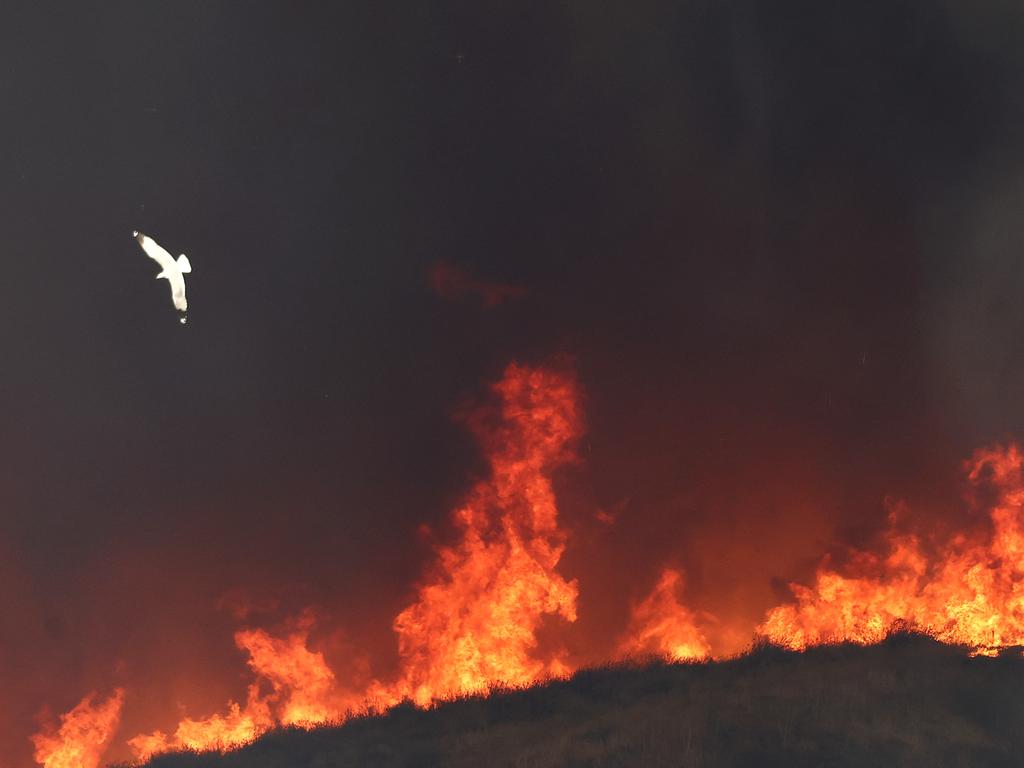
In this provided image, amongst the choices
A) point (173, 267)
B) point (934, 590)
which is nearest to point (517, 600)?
point (934, 590)

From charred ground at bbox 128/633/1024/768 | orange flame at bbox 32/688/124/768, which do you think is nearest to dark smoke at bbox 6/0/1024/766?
orange flame at bbox 32/688/124/768

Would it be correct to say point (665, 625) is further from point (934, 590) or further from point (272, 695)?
point (272, 695)

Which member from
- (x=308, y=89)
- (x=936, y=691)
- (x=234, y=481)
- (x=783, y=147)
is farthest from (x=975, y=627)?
(x=308, y=89)

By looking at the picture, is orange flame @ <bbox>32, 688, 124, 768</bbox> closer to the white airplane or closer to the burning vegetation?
the burning vegetation

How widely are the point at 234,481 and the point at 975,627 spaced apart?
11462mm

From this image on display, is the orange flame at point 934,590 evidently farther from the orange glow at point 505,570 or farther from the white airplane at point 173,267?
the white airplane at point 173,267

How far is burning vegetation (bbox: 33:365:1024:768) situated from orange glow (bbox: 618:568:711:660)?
2 centimetres

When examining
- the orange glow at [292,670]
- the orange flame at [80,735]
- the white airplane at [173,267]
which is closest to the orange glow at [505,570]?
the orange glow at [292,670]

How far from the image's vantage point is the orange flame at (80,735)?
15547mm

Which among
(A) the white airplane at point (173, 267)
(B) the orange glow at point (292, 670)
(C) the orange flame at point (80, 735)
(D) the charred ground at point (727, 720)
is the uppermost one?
(A) the white airplane at point (173, 267)

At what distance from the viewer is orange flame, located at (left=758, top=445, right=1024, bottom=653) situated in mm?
13367

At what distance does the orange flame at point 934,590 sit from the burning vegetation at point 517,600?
0.09ft

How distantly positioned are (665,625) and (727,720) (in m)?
5.83

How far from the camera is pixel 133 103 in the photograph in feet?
52.3
